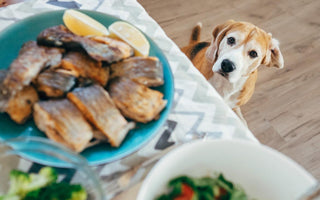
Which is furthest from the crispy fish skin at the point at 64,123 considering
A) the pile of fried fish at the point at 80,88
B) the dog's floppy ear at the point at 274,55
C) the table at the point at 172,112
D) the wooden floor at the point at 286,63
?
the wooden floor at the point at 286,63

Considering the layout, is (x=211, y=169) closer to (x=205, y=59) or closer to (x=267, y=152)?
(x=267, y=152)

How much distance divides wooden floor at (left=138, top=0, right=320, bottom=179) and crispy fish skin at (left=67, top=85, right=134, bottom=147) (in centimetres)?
134

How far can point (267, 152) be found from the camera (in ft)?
1.95

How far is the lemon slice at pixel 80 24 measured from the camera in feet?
2.70

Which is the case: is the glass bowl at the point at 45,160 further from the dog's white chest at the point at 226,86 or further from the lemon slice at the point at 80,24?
the dog's white chest at the point at 226,86

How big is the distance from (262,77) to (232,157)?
1.62 m

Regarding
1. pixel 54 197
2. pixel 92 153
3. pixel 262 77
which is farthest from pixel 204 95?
pixel 262 77

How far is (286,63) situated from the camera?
86.8 inches

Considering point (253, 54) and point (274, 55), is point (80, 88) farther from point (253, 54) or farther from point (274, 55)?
point (274, 55)

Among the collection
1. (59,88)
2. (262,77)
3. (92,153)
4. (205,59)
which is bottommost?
(262,77)

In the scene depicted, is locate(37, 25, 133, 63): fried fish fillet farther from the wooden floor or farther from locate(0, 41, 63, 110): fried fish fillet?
the wooden floor

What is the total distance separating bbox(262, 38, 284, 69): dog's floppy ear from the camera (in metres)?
1.42

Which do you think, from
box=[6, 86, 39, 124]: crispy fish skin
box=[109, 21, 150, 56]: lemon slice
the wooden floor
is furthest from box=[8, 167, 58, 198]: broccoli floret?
the wooden floor

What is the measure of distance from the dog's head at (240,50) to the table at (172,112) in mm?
468
